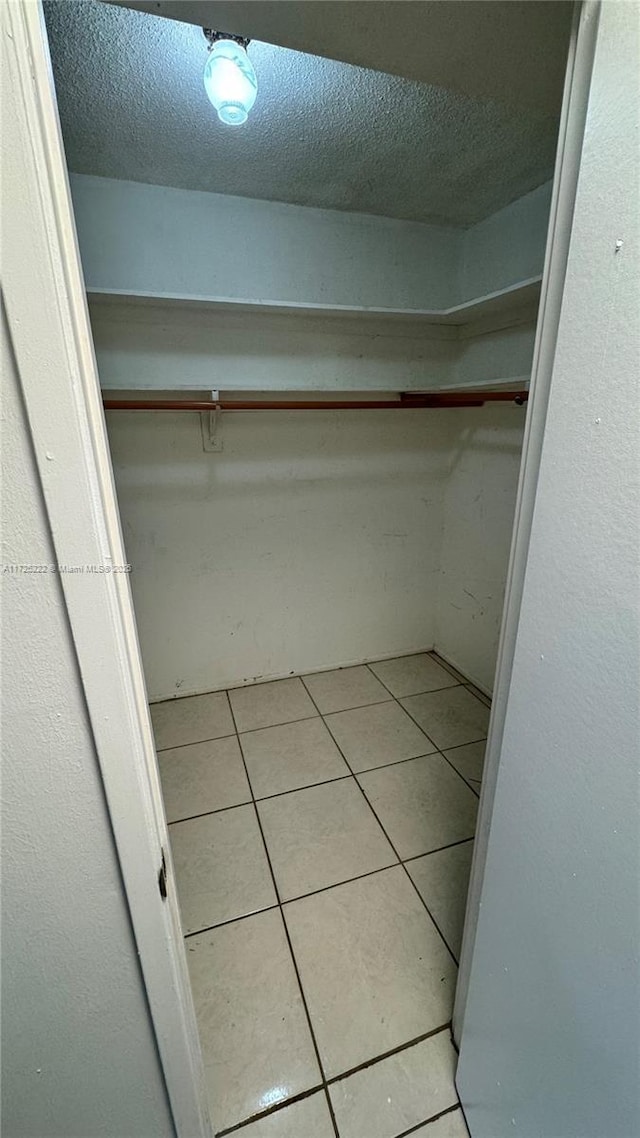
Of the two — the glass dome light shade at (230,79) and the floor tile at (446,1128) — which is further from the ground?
the glass dome light shade at (230,79)

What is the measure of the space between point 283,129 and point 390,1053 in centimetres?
249

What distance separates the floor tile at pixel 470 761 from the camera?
1813mm

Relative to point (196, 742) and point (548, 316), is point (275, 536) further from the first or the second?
point (548, 316)

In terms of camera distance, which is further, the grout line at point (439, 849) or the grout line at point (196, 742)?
the grout line at point (196, 742)

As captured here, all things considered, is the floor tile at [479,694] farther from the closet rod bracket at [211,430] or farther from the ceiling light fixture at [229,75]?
the ceiling light fixture at [229,75]

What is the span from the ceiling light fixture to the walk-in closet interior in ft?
0.05

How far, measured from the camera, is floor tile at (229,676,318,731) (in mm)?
2162

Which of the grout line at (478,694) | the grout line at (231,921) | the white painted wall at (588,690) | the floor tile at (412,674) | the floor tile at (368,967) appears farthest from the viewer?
the floor tile at (412,674)

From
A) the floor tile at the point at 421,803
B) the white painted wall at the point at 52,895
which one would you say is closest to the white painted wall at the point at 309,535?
the floor tile at the point at 421,803

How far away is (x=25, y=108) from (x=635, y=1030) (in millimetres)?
1119

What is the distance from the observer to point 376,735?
6.75 feet

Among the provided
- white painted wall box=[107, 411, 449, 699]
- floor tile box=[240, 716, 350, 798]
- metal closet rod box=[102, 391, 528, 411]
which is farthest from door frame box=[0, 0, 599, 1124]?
white painted wall box=[107, 411, 449, 699]

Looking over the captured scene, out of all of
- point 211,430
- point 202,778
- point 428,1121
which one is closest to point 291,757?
point 202,778

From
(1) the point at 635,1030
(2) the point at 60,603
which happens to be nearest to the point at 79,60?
(2) the point at 60,603
